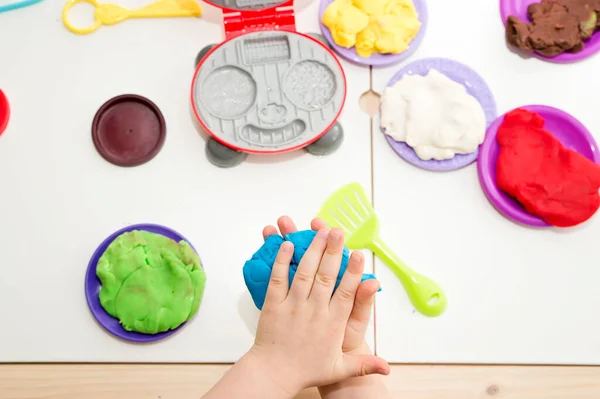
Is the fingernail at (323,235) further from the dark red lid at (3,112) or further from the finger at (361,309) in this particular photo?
the dark red lid at (3,112)

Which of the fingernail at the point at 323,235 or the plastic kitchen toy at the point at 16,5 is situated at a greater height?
the plastic kitchen toy at the point at 16,5

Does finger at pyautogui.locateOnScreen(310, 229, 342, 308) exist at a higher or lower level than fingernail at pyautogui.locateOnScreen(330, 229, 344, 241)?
lower

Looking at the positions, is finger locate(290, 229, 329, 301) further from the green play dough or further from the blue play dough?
the green play dough

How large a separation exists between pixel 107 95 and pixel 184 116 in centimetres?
11

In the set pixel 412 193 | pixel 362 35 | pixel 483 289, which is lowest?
pixel 483 289

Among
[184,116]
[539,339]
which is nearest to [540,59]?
[539,339]

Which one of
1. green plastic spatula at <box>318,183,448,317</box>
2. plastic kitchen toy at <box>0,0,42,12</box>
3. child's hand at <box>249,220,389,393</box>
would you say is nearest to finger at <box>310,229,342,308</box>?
child's hand at <box>249,220,389,393</box>

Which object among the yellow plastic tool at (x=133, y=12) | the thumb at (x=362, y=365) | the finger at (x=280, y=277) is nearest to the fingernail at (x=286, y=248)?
the finger at (x=280, y=277)

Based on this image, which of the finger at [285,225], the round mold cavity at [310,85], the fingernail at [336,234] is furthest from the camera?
the round mold cavity at [310,85]

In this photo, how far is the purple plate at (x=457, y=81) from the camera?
751mm

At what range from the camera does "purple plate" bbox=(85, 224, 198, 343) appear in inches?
27.3

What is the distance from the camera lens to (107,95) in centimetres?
79

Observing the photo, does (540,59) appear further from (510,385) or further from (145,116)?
(145,116)

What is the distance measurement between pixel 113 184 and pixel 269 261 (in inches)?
10.8
